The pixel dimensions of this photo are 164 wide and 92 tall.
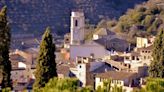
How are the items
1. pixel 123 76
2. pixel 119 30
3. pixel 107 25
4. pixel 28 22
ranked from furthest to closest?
pixel 28 22
pixel 107 25
pixel 119 30
pixel 123 76

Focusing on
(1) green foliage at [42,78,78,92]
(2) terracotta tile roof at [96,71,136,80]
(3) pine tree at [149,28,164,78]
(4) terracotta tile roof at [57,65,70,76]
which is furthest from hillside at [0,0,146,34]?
(1) green foliage at [42,78,78,92]

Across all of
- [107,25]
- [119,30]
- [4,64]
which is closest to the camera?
[4,64]

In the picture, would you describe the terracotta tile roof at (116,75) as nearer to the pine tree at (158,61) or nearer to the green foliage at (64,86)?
the pine tree at (158,61)

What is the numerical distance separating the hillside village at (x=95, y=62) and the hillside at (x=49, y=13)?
69.9 feet

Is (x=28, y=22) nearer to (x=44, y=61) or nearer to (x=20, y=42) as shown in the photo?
(x=20, y=42)

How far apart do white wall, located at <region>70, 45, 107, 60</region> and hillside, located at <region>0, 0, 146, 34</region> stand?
2881cm

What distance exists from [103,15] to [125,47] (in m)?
31.2

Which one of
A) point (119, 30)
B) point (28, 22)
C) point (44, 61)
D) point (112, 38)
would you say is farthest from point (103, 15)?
point (44, 61)

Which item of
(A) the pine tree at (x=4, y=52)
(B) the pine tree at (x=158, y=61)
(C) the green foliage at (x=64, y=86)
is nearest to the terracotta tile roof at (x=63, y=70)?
(B) the pine tree at (x=158, y=61)

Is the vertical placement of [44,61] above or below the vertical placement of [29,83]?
above

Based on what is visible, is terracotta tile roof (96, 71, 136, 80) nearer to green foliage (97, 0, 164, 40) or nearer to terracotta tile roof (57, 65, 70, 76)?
terracotta tile roof (57, 65, 70, 76)

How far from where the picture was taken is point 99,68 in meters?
40.9

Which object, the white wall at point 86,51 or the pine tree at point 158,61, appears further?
the white wall at point 86,51

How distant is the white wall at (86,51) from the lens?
50688 millimetres
